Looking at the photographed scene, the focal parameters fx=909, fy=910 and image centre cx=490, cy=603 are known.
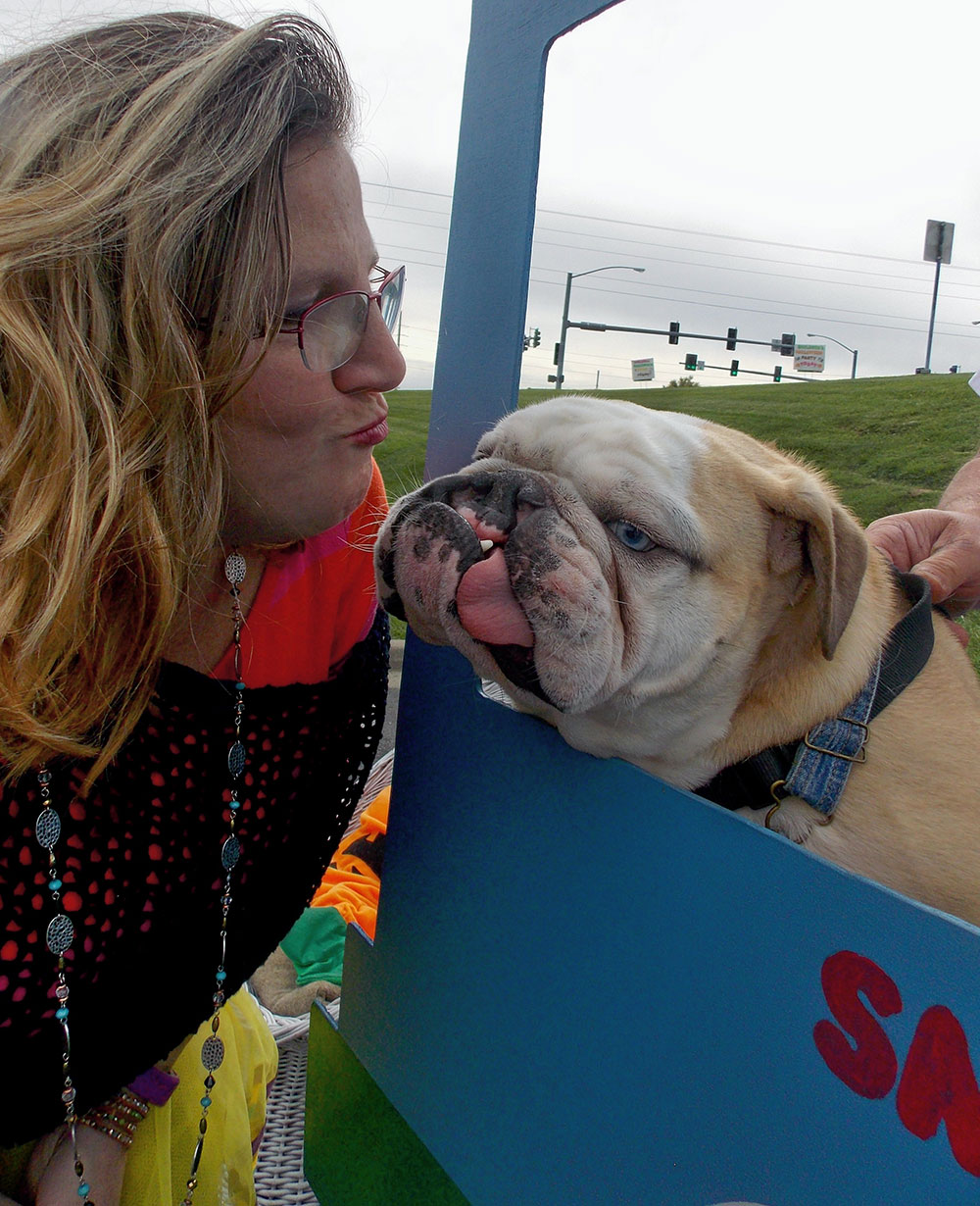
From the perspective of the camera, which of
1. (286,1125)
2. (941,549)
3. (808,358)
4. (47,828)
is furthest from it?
(808,358)

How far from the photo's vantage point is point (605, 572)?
1308mm

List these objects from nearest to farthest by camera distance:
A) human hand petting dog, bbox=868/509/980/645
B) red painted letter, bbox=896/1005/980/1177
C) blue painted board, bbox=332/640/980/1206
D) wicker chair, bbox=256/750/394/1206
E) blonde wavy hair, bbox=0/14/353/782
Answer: red painted letter, bbox=896/1005/980/1177 < blue painted board, bbox=332/640/980/1206 < blonde wavy hair, bbox=0/14/353/782 < human hand petting dog, bbox=868/509/980/645 < wicker chair, bbox=256/750/394/1206

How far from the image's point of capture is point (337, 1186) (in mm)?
1902

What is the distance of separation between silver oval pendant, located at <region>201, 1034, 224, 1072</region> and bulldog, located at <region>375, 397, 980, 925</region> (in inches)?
34.7

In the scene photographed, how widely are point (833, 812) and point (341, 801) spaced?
882 millimetres

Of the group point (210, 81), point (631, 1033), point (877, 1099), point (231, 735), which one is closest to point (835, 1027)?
point (877, 1099)

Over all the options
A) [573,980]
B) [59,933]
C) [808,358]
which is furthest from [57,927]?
[808,358]

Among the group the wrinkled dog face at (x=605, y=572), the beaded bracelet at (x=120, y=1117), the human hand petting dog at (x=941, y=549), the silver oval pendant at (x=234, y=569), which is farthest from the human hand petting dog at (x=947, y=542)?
the beaded bracelet at (x=120, y=1117)

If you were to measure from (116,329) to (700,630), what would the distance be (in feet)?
3.06

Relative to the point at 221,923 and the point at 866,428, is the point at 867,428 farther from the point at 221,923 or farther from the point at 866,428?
the point at 221,923

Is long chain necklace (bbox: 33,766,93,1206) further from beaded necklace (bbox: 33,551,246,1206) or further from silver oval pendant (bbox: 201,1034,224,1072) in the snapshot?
silver oval pendant (bbox: 201,1034,224,1072)

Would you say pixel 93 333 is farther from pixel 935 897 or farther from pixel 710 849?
pixel 935 897

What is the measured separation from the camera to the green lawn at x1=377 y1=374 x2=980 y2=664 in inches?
94.0

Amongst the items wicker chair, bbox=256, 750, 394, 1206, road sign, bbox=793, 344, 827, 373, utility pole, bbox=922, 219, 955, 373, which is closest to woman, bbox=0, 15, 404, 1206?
wicker chair, bbox=256, 750, 394, 1206
